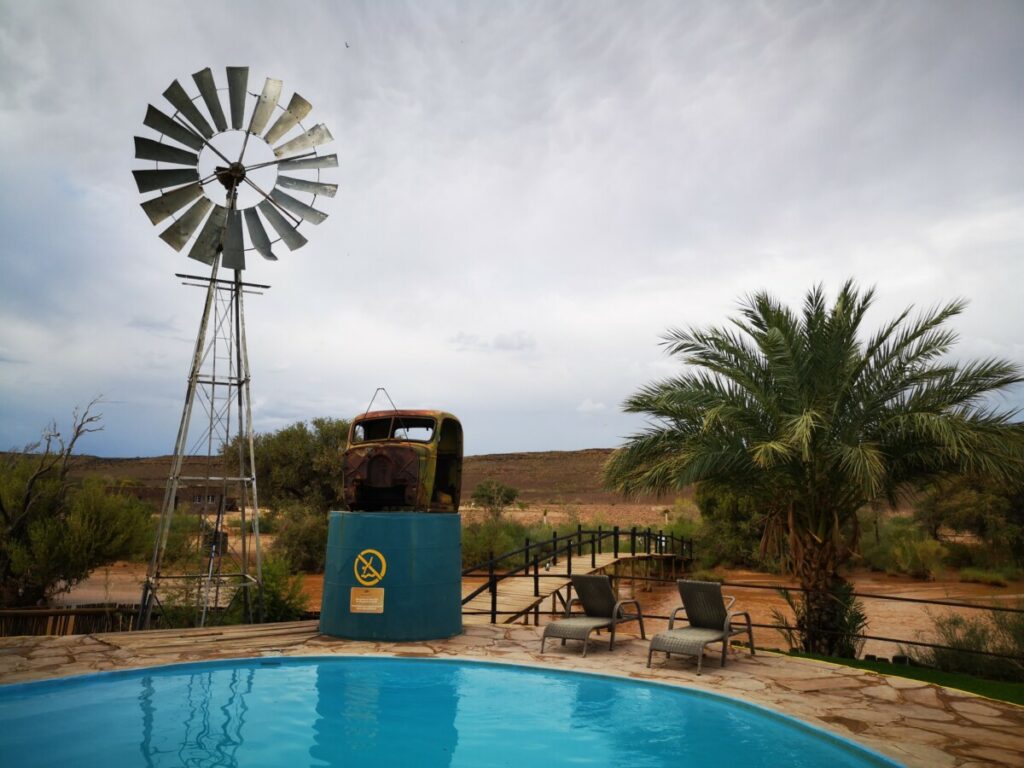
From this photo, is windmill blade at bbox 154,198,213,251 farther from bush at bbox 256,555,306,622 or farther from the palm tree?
the palm tree

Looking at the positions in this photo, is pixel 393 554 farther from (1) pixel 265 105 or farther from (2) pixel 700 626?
(1) pixel 265 105

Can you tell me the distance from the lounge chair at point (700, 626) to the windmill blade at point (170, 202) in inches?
384

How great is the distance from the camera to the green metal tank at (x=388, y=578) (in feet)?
31.4

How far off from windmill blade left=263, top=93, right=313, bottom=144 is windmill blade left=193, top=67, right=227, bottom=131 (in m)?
0.73

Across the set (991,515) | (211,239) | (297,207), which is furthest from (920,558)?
(211,239)

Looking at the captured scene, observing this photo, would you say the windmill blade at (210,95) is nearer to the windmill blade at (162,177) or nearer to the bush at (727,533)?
the windmill blade at (162,177)

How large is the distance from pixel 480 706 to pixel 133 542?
11817 millimetres

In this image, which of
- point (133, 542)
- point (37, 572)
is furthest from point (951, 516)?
point (37, 572)

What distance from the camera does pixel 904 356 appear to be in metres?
9.87

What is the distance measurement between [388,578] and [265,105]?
8.06m

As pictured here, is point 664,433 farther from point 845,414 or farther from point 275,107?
point 275,107

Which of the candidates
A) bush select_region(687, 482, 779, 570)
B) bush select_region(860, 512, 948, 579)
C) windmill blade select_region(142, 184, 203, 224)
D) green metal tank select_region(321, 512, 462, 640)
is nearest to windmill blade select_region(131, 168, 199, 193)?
windmill blade select_region(142, 184, 203, 224)

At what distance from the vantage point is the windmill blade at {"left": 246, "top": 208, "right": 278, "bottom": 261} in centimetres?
1198

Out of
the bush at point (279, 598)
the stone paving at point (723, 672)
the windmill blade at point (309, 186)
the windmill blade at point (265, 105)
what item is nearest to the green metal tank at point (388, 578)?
the stone paving at point (723, 672)
